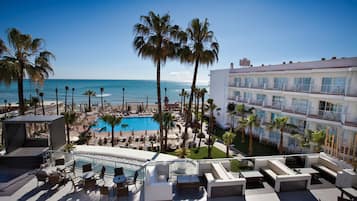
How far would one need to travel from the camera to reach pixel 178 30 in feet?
47.5

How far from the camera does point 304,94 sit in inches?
747

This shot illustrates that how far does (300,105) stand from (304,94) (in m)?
1.78

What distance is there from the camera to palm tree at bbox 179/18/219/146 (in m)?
15.1

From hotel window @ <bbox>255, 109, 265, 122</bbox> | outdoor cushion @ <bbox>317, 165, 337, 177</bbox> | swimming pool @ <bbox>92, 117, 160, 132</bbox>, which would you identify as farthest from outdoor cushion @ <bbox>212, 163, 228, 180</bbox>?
swimming pool @ <bbox>92, 117, 160, 132</bbox>

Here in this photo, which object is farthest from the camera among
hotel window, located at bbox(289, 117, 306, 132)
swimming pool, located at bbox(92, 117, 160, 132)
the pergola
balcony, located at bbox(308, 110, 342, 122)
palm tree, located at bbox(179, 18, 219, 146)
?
swimming pool, located at bbox(92, 117, 160, 132)

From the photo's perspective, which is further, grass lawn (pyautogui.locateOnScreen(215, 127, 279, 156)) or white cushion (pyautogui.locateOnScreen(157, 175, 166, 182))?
grass lawn (pyautogui.locateOnScreen(215, 127, 279, 156))

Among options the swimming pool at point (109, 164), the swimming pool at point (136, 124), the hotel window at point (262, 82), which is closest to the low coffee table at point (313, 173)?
the swimming pool at point (109, 164)

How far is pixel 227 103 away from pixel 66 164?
26.7 metres

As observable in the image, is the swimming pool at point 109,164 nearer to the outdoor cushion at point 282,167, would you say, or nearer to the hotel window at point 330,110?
the outdoor cushion at point 282,167

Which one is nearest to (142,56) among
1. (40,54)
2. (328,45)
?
(40,54)

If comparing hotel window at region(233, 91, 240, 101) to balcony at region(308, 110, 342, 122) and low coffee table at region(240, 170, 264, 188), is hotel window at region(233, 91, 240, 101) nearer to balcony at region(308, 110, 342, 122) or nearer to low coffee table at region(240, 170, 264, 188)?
balcony at region(308, 110, 342, 122)

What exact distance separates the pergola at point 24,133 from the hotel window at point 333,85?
23.5 metres

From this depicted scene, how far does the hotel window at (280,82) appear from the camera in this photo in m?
21.6

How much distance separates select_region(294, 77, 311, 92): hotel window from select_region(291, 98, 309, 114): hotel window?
1336mm
